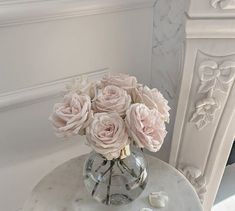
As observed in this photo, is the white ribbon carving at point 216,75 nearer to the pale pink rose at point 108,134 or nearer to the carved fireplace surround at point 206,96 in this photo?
the carved fireplace surround at point 206,96

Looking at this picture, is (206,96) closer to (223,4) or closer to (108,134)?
(223,4)

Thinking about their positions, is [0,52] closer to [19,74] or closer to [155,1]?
[19,74]

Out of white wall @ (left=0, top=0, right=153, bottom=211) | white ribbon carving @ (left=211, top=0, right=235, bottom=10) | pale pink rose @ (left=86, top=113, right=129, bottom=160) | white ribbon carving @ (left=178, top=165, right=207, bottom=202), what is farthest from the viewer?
white ribbon carving @ (left=178, top=165, right=207, bottom=202)

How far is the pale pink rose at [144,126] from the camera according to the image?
2.31 ft

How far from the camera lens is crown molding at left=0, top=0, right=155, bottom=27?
2.97 feet

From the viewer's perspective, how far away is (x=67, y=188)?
93 cm

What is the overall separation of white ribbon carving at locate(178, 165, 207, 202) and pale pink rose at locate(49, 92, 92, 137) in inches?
20.4

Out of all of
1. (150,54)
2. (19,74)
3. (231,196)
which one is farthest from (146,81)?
(231,196)

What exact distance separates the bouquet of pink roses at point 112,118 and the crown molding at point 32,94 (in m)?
0.28

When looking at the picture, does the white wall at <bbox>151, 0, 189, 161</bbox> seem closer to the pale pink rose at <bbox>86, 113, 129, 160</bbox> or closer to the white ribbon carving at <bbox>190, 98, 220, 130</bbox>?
the white ribbon carving at <bbox>190, 98, 220, 130</bbox>

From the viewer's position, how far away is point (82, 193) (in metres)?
0.92

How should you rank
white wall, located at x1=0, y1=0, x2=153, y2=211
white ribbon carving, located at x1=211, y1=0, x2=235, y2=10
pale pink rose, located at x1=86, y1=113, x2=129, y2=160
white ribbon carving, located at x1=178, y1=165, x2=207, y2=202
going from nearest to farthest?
pale pink rose, located at x1=86, y1=113, x2=129, y2=160
white ribbon carving, located at x1=211, y1=0, x2=235, y2=10
white wall, located at x1=0, y1=0, x2=153, y2=211
white ribbon carving, located at x1=178, y1=165, x2=207, y2=202

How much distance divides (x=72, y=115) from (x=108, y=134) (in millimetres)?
84

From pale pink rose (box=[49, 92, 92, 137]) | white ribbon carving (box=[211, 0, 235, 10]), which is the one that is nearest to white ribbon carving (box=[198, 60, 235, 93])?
white ribbon carving (box=[211, 0, 235, 10])
